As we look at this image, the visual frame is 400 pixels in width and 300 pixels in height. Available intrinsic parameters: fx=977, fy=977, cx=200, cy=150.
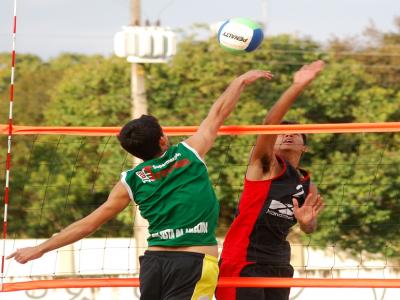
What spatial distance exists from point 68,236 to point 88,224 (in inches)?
6.5

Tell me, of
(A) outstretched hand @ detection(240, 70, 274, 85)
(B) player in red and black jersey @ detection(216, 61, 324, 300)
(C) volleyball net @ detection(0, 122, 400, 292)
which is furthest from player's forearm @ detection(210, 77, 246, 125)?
(C) volleyball net @ detection(0, 122, 400, 292)

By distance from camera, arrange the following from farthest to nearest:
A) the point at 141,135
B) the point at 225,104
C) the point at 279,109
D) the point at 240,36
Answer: the point at 240,36 → the point at 279,109 → the point at 225,104 → the point at 141,135

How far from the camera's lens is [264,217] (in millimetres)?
6688

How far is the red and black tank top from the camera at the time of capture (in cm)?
668

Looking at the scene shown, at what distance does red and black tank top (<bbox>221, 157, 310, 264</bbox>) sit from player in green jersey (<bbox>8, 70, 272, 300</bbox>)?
2.47 feet

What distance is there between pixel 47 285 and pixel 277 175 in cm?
195

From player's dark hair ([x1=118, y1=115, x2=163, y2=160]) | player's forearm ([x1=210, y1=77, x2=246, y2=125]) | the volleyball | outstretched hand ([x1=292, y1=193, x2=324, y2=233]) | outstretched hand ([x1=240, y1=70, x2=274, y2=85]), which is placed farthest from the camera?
the volleyball

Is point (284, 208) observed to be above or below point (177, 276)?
above

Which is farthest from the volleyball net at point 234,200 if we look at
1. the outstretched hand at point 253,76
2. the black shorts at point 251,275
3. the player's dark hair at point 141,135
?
the player's dark hair at point 141,135

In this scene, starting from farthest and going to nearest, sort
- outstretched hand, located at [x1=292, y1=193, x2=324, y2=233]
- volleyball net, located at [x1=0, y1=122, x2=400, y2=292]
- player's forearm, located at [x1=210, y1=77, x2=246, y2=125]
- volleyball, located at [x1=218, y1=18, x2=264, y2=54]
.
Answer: volleyball net, located at [x1=0, y1=122, x2=400, y2=292], volleyball, located at [x1=218, y1=18, x2=264, y2=54], outstretched hand, located at [x1=292, y1=193, x2=324, y2=233], player's forearm, located at [x1=210, y1=77, x2=246, y2=125]

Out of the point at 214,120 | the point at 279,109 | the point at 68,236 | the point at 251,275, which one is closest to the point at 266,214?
the point at 251,275

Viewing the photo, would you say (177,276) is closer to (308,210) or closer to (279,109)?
(308,210)

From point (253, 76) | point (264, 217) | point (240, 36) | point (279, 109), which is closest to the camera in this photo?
point (253, 76)

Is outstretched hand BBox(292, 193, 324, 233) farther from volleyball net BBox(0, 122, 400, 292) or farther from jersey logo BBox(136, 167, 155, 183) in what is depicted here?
volleyball net BBox(0, 122, 400, 292)
